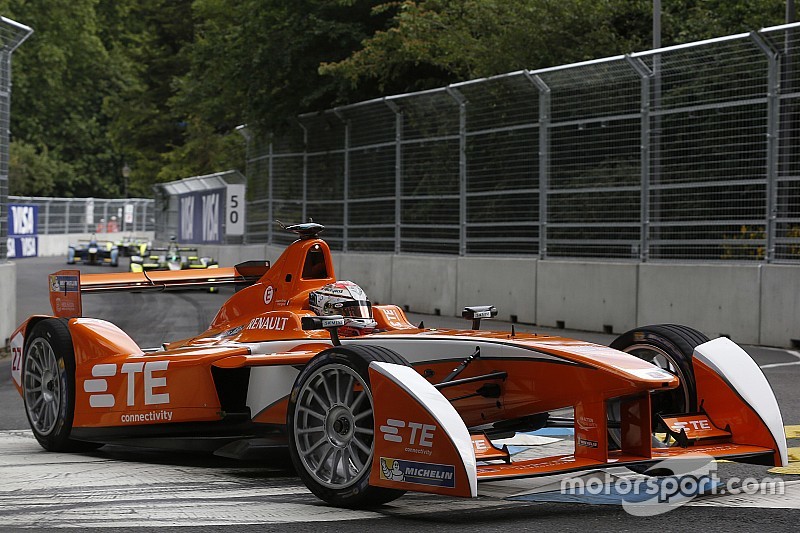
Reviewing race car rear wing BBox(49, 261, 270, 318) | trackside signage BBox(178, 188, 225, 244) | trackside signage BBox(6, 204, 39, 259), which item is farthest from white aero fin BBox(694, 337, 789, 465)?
trackside signage BBox(6, 204, 39, 259)

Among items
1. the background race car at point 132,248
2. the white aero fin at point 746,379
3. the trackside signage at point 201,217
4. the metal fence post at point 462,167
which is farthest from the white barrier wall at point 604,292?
the background race car at point 132,248

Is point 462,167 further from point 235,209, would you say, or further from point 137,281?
point 235,209

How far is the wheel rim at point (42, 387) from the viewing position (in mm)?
8453

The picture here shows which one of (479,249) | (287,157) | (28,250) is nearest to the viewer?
(479,249)

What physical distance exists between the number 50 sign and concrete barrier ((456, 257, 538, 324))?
12.0 m

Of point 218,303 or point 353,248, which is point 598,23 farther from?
point 218,303

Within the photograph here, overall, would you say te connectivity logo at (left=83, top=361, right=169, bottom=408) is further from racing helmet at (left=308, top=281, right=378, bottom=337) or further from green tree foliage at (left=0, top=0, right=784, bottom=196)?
green tree foliage at (left=0, top=0, right=784, bottom=196)

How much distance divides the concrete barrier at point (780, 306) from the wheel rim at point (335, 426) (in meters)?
9.36

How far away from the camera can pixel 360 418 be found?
588 cm

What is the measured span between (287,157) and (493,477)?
23.3m

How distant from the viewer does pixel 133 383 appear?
25.8 ft

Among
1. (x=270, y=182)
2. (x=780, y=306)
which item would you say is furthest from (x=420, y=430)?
(x=270, y=182)

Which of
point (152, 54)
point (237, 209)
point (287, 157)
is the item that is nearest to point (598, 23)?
point (287, 157)

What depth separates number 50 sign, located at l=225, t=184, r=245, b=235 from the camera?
103 ft
